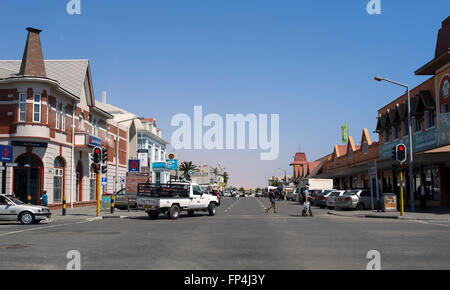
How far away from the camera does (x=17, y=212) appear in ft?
69.9

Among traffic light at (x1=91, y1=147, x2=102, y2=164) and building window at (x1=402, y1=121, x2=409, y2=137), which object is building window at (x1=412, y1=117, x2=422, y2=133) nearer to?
building window at (x1=402, y1=121, x2=409, y2=137)

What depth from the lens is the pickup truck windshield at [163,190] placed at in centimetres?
2389

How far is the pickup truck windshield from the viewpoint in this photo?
23.9 meters

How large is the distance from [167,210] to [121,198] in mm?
10599

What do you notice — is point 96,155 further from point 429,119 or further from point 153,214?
point 429,119

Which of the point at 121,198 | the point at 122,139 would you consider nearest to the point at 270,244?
the point at 121,198

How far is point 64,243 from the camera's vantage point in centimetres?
1289

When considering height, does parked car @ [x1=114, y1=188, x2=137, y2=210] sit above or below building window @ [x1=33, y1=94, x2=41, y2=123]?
below

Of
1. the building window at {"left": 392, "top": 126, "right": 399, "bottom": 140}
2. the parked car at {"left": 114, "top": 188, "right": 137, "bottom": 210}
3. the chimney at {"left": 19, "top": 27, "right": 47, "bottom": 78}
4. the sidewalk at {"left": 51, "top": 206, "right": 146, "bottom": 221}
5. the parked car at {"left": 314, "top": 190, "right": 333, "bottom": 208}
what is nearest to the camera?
the sidewalk at {"left": 51, "top": 206, "right": 146, "bottom": 221}

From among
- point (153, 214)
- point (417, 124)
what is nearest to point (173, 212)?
point (153, 214)

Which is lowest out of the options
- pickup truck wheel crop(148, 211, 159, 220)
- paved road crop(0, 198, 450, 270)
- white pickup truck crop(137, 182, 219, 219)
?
pickup truck wheel crop(148, 211, 159, 220)

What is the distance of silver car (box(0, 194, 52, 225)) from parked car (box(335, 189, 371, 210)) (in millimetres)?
20465

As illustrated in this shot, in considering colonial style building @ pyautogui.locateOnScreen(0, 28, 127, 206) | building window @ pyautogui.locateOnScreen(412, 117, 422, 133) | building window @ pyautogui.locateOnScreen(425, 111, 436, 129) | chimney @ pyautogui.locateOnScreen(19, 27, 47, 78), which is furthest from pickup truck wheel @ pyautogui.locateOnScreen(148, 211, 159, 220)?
building window @ pyautogui.locateOnScreen(412, 117, 422, 133)
